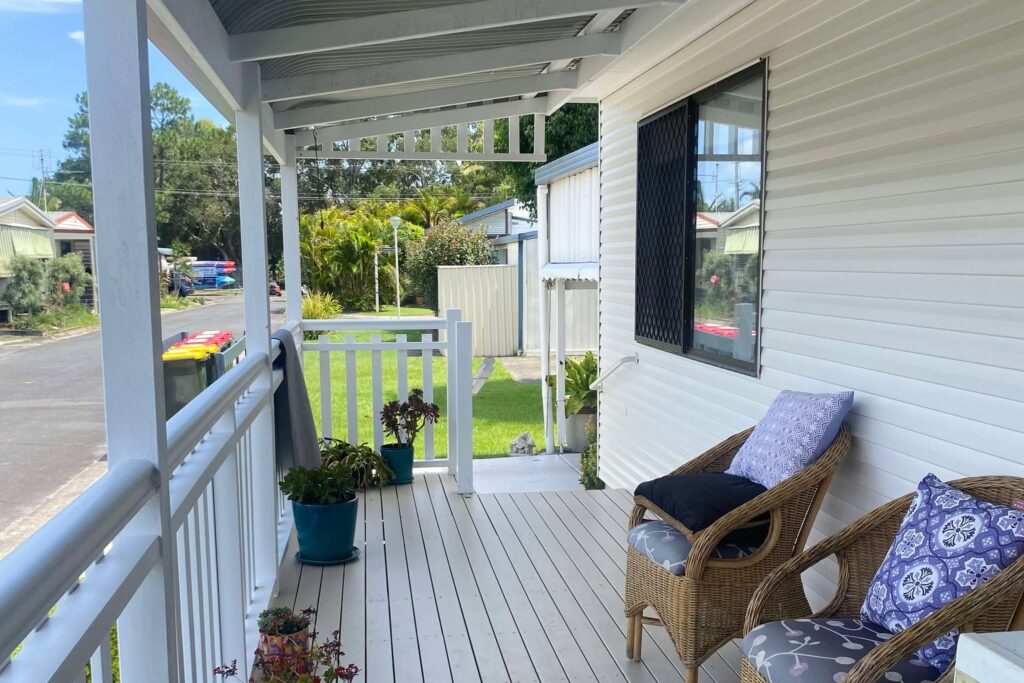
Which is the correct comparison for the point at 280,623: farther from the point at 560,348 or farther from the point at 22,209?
the point at 560,348

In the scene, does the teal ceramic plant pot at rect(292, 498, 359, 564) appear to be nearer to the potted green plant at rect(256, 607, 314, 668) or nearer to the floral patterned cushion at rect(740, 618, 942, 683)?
the potted green plant at rect(256, 607, 314, 668)

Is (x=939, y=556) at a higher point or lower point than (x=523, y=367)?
higher

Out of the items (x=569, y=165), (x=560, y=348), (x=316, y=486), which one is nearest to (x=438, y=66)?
(x=316, y=486)

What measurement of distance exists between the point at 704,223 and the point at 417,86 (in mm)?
2002

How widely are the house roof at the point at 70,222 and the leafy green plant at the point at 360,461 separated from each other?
4142 mm

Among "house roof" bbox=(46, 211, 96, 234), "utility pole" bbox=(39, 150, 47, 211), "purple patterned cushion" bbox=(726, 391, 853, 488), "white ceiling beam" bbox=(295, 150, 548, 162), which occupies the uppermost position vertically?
"white ceiling beam" bbox=(295, 150, 548, 162)

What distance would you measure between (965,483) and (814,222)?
4.31 ft

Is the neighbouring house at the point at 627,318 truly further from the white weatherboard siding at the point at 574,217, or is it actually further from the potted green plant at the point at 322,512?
the white weatherboard siding at the point at 574,217

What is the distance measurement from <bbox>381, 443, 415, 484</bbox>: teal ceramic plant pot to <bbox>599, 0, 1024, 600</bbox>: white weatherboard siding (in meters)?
2.23

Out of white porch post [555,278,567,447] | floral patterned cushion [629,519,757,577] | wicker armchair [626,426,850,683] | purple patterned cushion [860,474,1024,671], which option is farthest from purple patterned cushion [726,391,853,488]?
white porch post [555,278,567,447]

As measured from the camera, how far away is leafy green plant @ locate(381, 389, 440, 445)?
577 centimetres

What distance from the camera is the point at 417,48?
4.15 m

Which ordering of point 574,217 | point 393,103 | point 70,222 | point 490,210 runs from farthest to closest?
point 490,210 → point 574,217 → point 393,103 → point 70,222

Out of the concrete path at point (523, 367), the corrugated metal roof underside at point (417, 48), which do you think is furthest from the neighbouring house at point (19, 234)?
the concrete path at point (523, 367)
